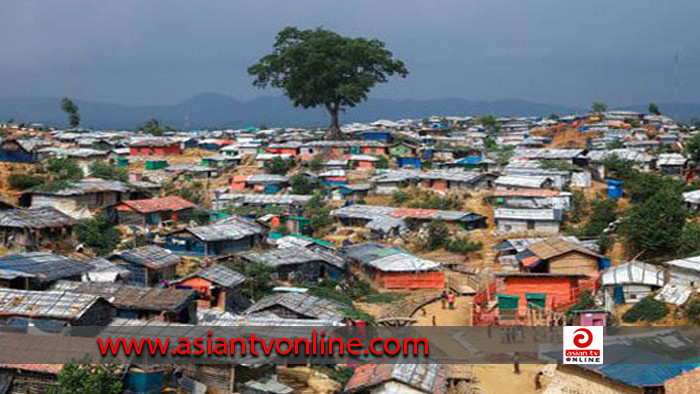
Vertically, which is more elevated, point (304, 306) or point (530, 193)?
point (530, 193)

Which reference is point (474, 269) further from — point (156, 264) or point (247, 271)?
point (156, 264)

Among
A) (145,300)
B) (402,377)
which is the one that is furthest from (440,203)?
(402,377)

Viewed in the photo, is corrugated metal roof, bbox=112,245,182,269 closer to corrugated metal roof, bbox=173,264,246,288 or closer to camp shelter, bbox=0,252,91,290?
corrugated metal roof, bbox=173,264,246,288

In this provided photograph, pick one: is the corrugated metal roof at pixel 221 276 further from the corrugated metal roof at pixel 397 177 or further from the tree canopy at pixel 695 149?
the tree canopy at pixel 695 149

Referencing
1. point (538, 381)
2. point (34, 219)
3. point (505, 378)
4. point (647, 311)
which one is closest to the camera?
point (538, 381)

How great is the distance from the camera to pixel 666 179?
42.0 meters

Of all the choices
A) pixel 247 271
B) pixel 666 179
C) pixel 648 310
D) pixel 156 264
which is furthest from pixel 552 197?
pixel 156 264

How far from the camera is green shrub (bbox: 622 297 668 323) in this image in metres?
23.6

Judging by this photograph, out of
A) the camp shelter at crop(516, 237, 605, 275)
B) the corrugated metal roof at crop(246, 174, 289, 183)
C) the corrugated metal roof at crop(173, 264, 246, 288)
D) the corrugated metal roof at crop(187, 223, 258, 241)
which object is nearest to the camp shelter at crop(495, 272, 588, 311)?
the camp shelter at crop(516, 237, 605, 275)

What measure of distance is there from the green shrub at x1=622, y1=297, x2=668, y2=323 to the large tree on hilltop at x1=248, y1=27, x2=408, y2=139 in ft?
120

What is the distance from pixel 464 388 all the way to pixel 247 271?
1108cm

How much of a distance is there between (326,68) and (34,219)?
32.4 metres

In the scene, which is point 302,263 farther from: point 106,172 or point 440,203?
point 106,172

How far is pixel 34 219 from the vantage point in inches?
1199
